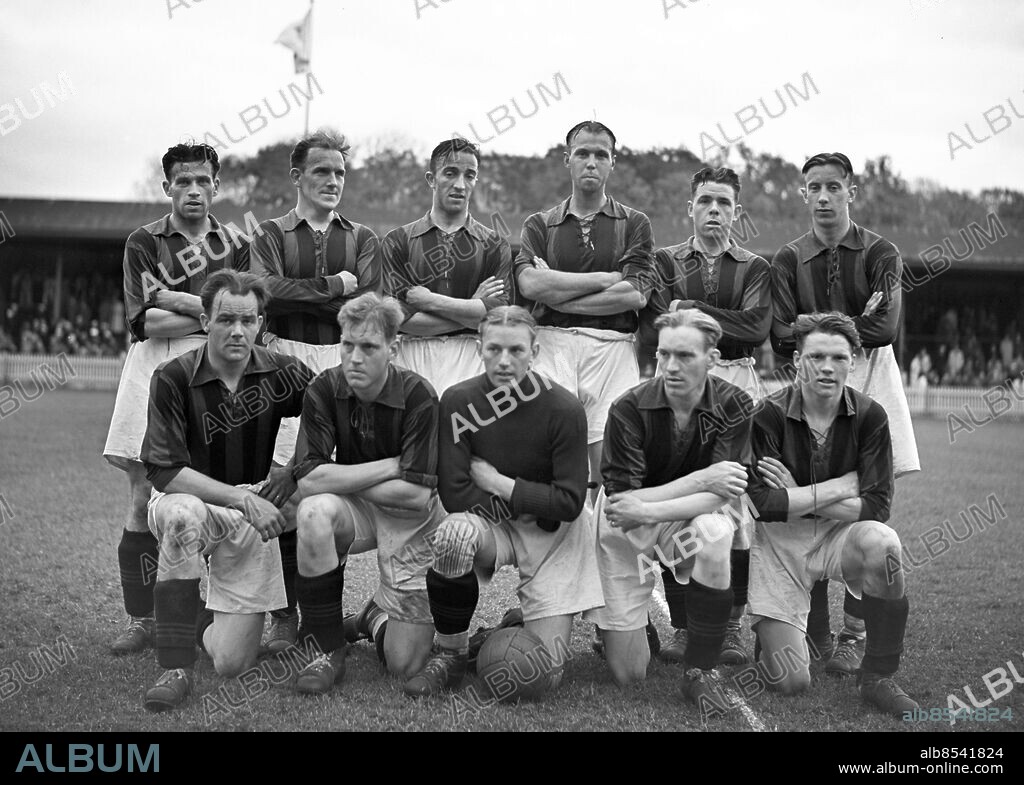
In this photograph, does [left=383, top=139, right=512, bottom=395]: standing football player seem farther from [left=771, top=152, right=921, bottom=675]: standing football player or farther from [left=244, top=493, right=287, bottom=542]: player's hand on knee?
[left=771, top=152, right=921, bottom=675]: standing football player

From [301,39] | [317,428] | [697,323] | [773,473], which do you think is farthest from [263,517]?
[301,39]

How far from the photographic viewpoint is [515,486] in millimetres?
4070

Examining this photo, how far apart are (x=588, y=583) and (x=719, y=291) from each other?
1685 mm

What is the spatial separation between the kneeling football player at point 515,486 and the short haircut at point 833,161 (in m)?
1.80

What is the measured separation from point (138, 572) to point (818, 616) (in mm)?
3308

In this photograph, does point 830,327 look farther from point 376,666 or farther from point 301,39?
point 301,39

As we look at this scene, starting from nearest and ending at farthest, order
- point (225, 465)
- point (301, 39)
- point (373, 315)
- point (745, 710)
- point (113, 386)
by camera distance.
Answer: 1. point (745, 710)
2. point (373, 315)
3. point (225, 465)
4. point (113, 386)
5. point (301, 39)

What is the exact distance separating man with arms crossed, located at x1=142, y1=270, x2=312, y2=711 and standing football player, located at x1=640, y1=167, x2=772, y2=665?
6.20 feet

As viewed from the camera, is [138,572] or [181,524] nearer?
[181,524]

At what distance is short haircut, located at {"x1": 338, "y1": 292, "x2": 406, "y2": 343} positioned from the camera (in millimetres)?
4148

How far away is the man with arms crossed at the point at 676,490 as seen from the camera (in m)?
4.00

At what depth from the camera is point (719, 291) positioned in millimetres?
4965

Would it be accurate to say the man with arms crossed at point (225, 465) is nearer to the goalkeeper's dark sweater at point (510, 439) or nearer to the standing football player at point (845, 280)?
the goalkeeper's dark sweater at point (510, 439)

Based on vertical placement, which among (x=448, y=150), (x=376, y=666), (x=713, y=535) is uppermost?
(x=448, y=150)
